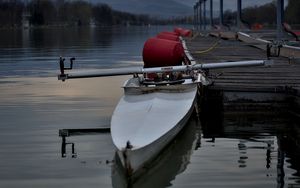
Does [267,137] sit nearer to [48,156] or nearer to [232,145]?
[232,145]

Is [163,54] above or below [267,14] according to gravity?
below

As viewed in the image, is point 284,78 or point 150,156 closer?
point 150,156

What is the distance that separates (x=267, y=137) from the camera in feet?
50.7

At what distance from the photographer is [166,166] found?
42.0 feet

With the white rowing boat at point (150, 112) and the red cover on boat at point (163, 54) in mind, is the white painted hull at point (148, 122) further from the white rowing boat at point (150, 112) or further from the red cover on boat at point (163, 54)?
the red cover on boat at point (163, 54)

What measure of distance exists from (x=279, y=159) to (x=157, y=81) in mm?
5879

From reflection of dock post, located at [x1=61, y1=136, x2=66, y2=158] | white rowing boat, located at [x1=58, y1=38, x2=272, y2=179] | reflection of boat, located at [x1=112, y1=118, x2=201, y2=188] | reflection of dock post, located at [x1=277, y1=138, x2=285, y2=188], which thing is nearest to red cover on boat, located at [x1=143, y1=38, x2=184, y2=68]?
white rowing boat, located at [x1=58, y1=38, x2=272, y2=179]

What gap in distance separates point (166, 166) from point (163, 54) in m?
9.84

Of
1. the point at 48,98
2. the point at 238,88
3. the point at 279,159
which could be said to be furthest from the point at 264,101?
the point at 48,98

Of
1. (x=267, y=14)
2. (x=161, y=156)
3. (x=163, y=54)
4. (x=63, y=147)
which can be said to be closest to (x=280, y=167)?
(x=161, y=156)

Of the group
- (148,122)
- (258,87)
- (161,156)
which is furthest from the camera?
(258,87)

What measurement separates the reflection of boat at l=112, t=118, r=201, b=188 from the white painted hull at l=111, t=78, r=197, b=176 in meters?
0.21

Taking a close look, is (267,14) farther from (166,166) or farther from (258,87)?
(166,166)

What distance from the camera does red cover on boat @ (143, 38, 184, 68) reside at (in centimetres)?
2208
